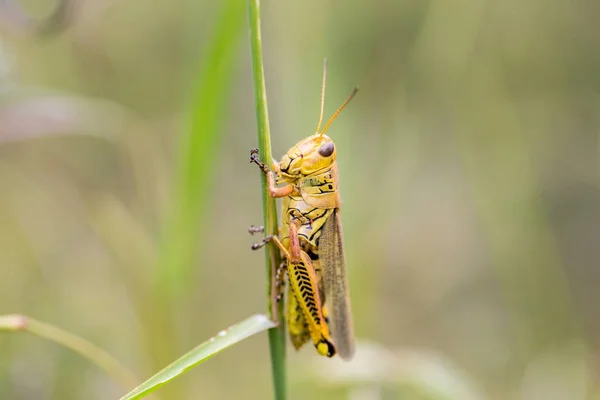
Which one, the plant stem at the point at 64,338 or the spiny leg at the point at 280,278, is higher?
the spiny leg at the point at 280,278

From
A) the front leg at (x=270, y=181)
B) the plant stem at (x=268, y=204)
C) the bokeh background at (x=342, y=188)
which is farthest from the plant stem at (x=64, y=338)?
the front leg at (x=270, y=181)

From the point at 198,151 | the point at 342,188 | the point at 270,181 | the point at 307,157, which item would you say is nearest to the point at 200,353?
the point at 270,181

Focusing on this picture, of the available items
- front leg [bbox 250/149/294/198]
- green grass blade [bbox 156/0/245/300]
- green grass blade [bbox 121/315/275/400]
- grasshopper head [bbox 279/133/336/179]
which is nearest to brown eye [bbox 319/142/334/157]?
grasshopper head [bbox 279/133/336/179]

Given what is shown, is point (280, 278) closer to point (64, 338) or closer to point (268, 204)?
point (268, 204)

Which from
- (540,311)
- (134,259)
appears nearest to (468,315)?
(540,311)

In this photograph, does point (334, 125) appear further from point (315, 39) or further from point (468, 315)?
point (468, 315)

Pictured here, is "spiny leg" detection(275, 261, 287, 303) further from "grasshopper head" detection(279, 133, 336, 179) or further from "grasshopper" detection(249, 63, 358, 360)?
"grasshopper head" detection(279, 133, 336, 179)

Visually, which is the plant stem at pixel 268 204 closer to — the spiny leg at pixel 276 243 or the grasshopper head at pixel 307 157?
the spiny leg at pixel 276 243
